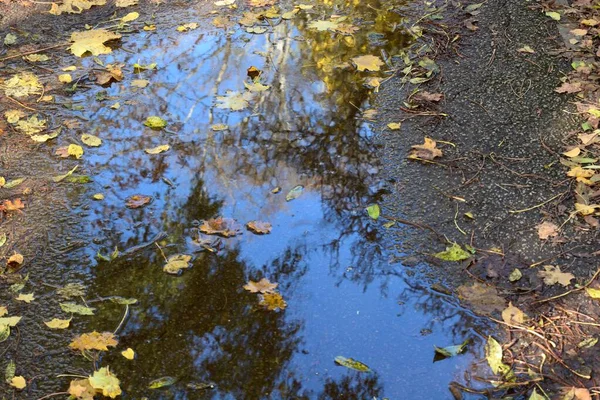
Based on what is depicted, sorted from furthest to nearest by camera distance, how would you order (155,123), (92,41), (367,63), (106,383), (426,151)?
(92,41) < (367,63) < (155,123) < (426,151) < (106,383)

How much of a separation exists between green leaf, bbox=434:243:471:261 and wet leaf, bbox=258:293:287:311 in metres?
0.73

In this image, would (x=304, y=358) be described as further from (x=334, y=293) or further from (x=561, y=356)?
(x=561, y=356)

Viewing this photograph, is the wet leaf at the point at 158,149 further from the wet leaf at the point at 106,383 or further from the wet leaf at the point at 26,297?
the wet leaf at the point at 106,383

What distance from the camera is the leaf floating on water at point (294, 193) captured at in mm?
3283

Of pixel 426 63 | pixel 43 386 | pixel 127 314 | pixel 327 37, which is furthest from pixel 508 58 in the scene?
pixel 43 386

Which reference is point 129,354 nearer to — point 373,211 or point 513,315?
point 373,211

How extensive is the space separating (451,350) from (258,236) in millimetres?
1036

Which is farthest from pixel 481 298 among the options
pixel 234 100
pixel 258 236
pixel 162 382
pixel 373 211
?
pixel 234 100

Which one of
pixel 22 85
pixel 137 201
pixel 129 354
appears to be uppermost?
pixel 22 85

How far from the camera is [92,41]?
4637 mm

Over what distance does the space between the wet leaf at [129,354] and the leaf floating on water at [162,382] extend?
0.15 m

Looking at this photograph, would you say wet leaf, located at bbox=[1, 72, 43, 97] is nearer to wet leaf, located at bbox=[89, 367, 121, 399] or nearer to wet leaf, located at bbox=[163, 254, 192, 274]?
wet leaf, located at bbox=[163, 254, 192, 274]

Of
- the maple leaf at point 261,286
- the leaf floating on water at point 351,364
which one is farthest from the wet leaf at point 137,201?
the leaf floating on water at point 351,364

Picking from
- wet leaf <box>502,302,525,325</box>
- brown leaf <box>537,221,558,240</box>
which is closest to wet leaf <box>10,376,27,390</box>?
wet leaf <box>502,302,525,325</box>
